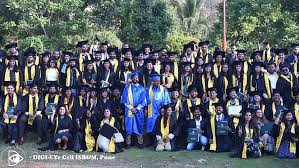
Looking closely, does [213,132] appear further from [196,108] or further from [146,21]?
[146,21]

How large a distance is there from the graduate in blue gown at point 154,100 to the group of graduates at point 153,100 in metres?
0.02

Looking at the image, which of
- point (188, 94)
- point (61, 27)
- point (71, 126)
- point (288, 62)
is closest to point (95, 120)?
point (71, 126)

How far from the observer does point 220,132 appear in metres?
9.74

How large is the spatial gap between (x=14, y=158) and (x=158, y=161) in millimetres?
2618

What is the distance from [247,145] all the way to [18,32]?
1442 centimetres

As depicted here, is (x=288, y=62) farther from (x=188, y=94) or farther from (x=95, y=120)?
(x=95, y=120)

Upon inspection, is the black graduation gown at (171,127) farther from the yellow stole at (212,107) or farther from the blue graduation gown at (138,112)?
the yellow stole at (212,107)

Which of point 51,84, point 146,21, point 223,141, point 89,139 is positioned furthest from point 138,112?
point 146,21

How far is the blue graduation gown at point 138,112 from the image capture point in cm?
1019

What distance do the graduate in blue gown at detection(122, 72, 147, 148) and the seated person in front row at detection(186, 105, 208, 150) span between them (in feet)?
3.25

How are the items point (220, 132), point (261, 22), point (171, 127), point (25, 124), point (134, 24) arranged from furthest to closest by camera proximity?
point (134, 24)
point (261, 22)
point (25, 124)
point (171, 127)
point (220, 132)

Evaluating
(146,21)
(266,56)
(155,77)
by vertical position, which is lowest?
(155,77)

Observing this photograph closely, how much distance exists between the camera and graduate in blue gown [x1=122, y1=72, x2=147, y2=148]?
401 inches

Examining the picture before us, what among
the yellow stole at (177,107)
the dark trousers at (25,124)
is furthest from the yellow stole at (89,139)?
the yellow stole at (177,107)
